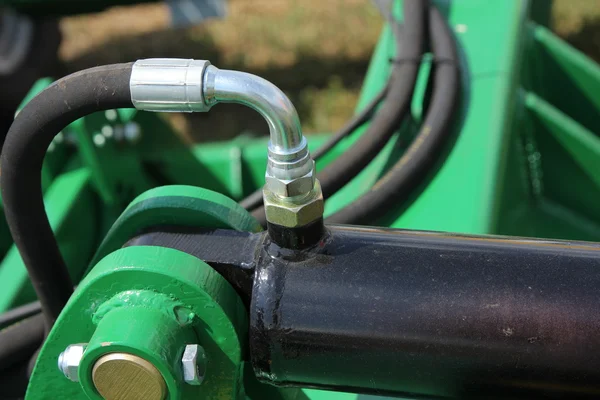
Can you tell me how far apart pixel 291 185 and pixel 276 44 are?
Result: 247cm

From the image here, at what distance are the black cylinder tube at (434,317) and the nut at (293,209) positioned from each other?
3 cm

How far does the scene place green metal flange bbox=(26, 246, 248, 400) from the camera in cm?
57

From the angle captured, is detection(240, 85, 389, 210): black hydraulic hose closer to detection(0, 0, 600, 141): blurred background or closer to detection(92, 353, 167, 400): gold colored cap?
detection(92, 353, 167, 400): gold colored cap

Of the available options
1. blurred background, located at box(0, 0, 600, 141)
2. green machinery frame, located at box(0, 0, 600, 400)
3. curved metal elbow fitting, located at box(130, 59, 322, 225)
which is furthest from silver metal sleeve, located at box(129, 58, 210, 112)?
blurred background, located at box(0, 0, 600, 141)

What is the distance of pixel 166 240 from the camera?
0.65 metres

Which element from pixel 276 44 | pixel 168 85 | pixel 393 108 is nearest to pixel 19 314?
pixel 168 85

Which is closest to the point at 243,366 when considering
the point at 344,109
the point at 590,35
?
the point at 344,109

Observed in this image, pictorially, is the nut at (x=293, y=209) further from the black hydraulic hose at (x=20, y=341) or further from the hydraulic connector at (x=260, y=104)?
the black hydraulic hose at (x=20, y=341)

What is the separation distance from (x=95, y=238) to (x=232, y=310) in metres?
0.96

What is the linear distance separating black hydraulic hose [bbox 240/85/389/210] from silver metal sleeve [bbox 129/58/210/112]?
1.61ft

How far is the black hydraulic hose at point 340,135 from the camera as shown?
1.06 m

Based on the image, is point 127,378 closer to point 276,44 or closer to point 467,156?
point 467,156

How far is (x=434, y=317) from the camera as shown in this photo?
0.57 m

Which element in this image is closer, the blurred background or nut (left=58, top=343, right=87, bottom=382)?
nut (left=58, top=343, right=87, bottom=382)
